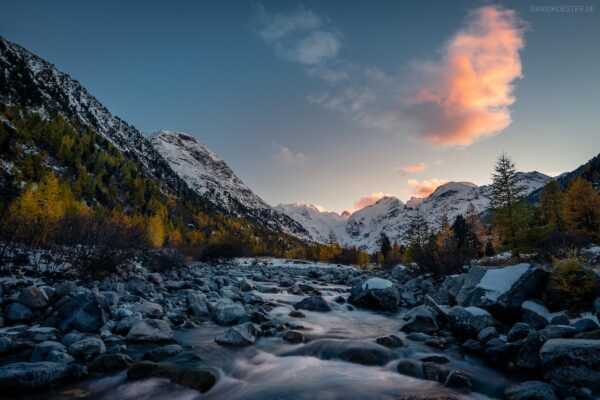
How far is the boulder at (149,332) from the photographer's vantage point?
1090cm

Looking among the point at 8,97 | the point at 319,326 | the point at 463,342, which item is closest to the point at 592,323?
the point at 463,342

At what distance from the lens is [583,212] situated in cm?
3434

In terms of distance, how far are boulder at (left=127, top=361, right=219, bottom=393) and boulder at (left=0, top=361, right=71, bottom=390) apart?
4.93ft

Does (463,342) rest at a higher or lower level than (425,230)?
lower

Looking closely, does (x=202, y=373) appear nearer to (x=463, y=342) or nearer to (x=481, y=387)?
(x=481, y=387)

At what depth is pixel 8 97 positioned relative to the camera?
122 m

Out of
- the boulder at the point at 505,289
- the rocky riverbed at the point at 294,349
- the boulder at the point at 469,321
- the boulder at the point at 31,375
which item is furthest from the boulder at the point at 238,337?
the boulder at the point at 505,289

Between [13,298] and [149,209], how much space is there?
113 meters

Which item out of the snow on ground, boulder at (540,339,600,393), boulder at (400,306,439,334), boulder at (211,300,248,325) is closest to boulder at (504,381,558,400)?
boulder at (540,339,600,393)

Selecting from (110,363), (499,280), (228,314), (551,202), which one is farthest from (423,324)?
(551,202)

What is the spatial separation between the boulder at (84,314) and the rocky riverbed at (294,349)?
4cm

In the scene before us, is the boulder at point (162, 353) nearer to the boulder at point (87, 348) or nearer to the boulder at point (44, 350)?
the boulder at point (87, 348)

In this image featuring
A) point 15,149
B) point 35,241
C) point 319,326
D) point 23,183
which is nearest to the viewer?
point 319,326

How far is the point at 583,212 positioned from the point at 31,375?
148 feet
